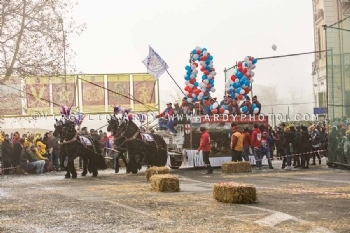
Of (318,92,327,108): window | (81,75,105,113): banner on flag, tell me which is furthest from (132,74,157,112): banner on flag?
(318,92,327,108): window

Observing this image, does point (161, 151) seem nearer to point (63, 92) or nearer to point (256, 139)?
point (256, 139)

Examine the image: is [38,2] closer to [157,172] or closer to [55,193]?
[157,172]

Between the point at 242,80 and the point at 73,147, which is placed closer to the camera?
the point at 73,147

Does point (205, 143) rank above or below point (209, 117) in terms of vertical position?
below

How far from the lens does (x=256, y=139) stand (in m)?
29.0

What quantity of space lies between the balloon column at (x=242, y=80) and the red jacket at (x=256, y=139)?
2.46 metres

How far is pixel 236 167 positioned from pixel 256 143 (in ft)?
10.2

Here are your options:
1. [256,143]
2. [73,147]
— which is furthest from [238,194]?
[256,143]

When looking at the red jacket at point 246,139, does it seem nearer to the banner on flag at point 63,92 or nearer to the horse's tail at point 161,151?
the horse's tail at point 161,151

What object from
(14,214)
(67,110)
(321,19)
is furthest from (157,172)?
(321,19)

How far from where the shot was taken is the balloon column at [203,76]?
31.1 metres

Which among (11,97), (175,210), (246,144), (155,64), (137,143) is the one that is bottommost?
(175,210)

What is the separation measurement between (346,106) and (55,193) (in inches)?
474

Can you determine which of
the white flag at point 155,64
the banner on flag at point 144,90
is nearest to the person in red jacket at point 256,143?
the white flag at point 155,64
